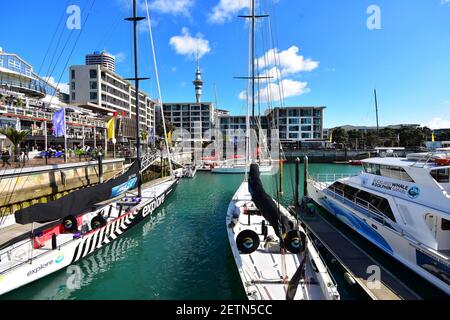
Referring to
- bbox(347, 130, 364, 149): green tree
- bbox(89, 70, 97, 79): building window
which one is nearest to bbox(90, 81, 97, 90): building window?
bbox(89, 70, 97, 79): building window

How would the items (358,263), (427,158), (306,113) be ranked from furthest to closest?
1. (306,113)
2. (427,158)
3. (358,263)

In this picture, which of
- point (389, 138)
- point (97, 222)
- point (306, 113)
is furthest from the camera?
point (306, 113)

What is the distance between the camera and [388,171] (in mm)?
13641

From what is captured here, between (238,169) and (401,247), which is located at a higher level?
(238,169)

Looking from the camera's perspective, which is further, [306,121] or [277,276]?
[306,121]

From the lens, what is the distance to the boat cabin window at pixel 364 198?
12478 mm

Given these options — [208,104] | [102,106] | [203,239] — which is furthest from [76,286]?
[208,104]

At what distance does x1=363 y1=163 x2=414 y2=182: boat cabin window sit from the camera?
40.3 feet

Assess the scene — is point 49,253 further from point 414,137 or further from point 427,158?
point 414,137

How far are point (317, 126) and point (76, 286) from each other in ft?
311

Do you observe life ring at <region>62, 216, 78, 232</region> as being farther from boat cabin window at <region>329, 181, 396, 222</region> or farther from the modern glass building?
the modern glass building

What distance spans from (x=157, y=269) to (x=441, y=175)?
12806 mm

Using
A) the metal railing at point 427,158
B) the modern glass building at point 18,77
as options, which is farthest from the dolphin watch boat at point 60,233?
the modern glass building at point 18,77

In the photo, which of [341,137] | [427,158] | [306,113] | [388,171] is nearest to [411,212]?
[427,158]
